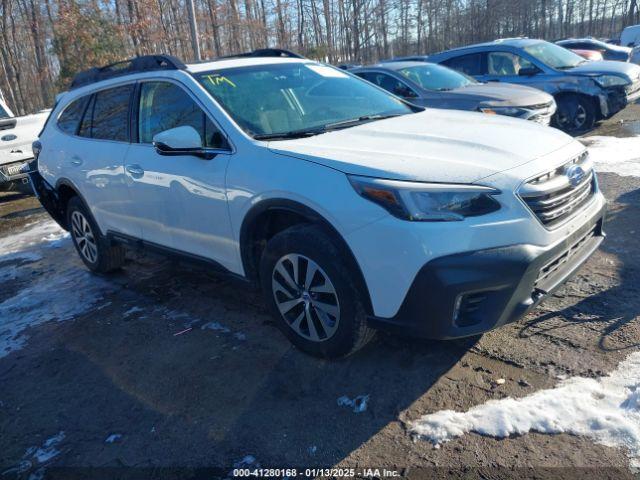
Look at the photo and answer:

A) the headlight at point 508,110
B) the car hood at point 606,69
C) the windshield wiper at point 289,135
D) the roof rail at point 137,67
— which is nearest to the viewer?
the windshield wiper at point 289,135

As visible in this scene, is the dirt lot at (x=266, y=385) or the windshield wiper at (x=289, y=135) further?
the windshield wiper at (x=289, y=135)

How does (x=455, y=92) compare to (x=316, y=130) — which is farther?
(x=455, y=92)

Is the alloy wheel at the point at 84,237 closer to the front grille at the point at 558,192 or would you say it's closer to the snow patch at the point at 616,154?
the front grille at the point at 558,192

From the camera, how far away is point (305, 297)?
3164 millimetres

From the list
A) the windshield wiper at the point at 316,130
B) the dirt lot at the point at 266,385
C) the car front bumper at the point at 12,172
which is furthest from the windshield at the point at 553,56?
the car front bumper at the point at 12,172

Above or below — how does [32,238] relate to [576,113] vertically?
below

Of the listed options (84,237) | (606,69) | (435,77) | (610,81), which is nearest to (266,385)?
(84,237)

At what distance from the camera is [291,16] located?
34.6 m

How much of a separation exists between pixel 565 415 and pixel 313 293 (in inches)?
55.7

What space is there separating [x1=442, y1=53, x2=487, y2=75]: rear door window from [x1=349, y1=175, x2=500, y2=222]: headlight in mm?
8314

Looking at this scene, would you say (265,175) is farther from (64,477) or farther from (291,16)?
(291,16)

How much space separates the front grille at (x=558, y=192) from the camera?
270 centimetres

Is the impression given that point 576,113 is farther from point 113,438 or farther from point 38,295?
point 113,438

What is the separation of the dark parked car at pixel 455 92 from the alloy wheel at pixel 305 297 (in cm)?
566
